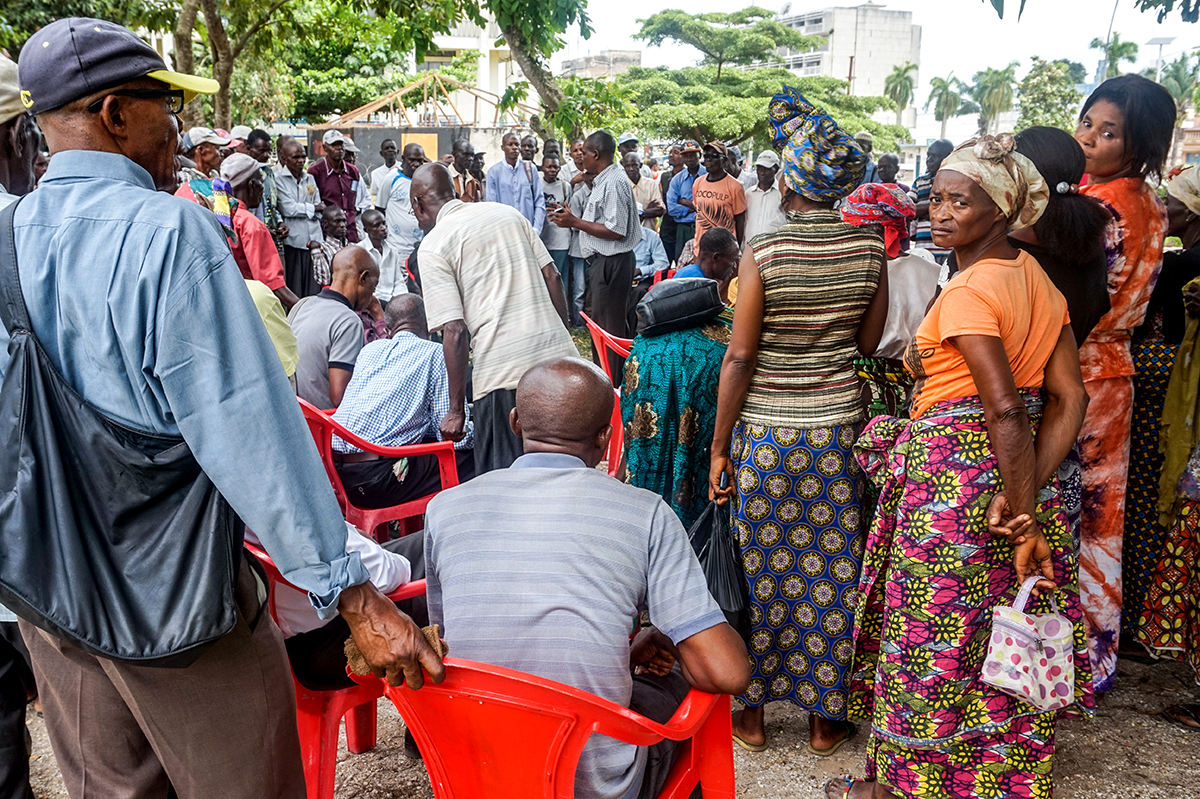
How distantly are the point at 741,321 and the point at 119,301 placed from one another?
186 cm

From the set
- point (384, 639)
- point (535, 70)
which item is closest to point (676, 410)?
point (384, 639)

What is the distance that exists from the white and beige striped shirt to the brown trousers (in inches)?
87.6

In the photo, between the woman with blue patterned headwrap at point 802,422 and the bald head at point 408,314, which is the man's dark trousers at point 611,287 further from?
the woman with blue patterned headwrap at point 802,422

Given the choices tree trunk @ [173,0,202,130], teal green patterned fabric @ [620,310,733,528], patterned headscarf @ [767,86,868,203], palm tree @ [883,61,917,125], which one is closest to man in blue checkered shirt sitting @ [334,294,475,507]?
teal green patterned fabric @ [620,310,733,528]

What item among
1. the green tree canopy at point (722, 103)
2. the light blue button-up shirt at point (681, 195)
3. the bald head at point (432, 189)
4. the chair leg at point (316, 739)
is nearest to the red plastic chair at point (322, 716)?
the chair leg at point (316, 739)

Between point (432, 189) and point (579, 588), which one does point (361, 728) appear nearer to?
point (579, 588)

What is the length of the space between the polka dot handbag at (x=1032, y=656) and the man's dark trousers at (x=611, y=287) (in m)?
5.78

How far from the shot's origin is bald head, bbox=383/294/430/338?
433cm

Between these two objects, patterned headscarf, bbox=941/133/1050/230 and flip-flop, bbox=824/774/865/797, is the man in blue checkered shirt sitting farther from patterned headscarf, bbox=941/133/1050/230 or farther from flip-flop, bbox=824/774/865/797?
patterned headscarf, bbox=941/133/1050/230

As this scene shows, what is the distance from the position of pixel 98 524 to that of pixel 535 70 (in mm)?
6640

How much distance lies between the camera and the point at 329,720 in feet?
7.50

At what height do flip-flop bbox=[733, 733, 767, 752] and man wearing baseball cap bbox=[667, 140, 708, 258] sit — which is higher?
man wearing baseball cap bbox=[667, 140, 708, 258]

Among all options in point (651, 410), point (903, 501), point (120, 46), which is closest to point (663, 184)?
point (651, 410)

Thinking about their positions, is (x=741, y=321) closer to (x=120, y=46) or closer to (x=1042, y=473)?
(x=1042, y=473)
